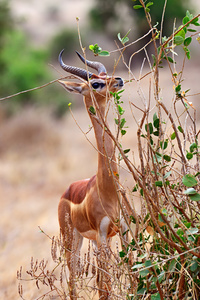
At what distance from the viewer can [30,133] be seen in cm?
1500

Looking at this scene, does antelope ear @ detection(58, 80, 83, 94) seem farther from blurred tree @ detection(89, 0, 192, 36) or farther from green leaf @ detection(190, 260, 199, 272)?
blurred tree @ detection(89, 0, 192, 36)

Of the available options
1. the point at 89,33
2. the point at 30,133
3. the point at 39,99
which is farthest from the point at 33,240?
the point at 89,33

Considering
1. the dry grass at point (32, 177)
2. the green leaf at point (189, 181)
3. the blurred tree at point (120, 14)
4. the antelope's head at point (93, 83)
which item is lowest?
the green leaf at point (189, 181)

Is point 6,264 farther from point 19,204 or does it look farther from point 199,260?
point 199,260

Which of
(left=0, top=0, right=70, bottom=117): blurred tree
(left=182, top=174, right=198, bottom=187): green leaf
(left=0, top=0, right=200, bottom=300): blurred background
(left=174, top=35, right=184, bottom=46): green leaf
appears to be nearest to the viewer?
(left=182, top=174, right=198, bottom=187): green leaf

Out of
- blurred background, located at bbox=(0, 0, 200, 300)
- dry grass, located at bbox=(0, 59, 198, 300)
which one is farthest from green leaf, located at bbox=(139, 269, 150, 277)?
dry grass, located at bbox=(0, 59, 198, 300)

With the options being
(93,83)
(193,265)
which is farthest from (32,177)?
(193,265)

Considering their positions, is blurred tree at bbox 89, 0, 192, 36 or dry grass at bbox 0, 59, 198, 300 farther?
blurred tree at bbox 89, 0, 192, 36

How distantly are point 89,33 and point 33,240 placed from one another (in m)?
29.1

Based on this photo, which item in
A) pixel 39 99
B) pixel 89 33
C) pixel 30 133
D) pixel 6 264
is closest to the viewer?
pixel 6 264

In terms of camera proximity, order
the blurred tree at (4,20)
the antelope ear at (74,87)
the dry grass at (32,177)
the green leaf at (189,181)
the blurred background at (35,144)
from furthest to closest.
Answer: the blurred tree at (4,20) < the blurred background at (35,144) < the dry grass at (32,177) < the antelope ear at (74,87) < the green leaf at (189,181)

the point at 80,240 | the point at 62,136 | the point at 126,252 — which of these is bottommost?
the point at 126,252

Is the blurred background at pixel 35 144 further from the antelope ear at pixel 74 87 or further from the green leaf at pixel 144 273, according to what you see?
the green leaf at pixel 144 273

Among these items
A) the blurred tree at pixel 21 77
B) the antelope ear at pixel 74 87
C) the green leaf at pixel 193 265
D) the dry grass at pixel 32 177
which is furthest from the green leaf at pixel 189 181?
the blurred tree at pixel 21 77
